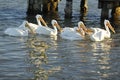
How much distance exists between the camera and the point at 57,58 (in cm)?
2081

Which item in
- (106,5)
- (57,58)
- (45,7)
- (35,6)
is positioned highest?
(106,5)

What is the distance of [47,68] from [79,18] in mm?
19030

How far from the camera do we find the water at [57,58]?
17.6 meters

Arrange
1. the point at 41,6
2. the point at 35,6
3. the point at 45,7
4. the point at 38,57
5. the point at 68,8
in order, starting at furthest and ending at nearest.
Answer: the point at 41,6 < the point at 45,7 < the point at 35,6 < the point at 68,8 < the point at 38,57

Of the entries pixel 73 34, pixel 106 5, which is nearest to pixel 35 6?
pixel 106 5

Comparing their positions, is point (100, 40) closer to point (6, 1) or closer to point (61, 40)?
point (61, 40)

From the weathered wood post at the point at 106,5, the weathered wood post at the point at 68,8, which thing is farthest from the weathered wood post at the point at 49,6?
the weathered wood post at the point at 106,5

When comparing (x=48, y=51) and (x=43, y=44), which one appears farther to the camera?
(x=43, y=44)

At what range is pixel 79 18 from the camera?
123 feet

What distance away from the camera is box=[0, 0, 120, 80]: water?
57.9 feet

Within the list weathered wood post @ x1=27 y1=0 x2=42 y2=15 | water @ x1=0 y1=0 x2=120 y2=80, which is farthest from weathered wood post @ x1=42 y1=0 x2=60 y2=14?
water @ x1=0 y1=0 x2=120 y2=80

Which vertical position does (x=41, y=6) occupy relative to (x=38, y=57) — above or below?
above

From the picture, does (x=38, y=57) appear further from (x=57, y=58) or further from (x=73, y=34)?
(x=73, y=34)

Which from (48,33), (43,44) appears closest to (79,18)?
(48,33)
